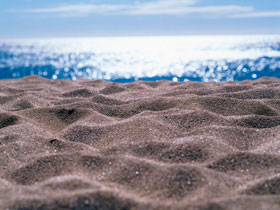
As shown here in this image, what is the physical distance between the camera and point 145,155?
1.75 meters

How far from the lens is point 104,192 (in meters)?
1.32

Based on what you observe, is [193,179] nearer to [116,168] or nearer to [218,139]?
[116,168]

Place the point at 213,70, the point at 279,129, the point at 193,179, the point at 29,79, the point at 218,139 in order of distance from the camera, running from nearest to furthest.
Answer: the point at 193,179, the point at 218,139, the point at 279,129, the point at 29,79, the point at 213,70

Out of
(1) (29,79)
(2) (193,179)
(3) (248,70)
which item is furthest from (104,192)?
(3) (248,70)

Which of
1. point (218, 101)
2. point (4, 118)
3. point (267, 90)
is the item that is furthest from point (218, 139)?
point (4, 118)

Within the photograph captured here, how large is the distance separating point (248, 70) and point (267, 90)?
6805 mm

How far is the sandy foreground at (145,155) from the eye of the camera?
130 centimetres

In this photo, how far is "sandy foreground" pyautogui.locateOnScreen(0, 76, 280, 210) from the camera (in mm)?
1305

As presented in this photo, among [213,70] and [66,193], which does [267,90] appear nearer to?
[66,193]

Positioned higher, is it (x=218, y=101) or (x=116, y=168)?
(x=218, y=101)

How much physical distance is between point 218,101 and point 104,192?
1.66 metres

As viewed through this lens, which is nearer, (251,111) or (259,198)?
(259,198)

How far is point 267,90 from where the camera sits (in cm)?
305

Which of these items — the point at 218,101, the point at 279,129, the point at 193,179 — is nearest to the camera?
the point at 193,179
